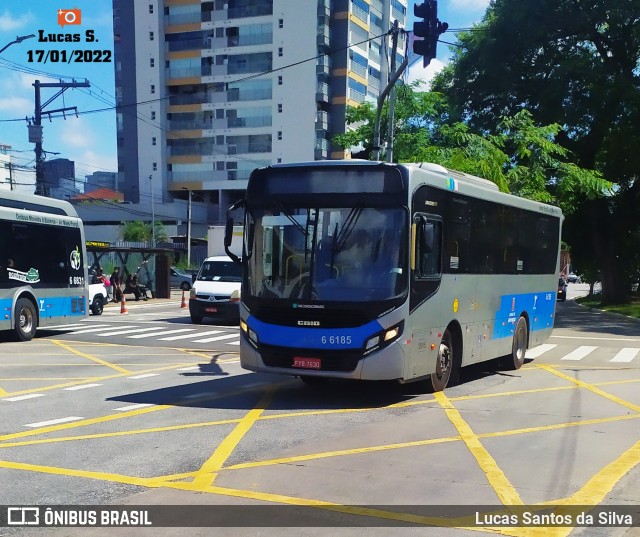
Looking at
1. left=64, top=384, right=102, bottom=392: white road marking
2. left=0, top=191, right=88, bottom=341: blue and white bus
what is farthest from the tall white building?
left=64, top=384, right=102, bottom=392: white road marking

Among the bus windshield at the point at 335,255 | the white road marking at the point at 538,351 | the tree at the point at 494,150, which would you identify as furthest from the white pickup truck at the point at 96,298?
the bus windshield at the point at 335,255

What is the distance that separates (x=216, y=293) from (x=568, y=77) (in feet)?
68.1

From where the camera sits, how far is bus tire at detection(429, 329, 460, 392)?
11.2m

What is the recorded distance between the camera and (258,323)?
1040cm

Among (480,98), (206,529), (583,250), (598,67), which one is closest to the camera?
(206,529)

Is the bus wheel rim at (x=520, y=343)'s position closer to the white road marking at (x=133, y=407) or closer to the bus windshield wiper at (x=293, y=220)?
the bus windshield wiper at (x=293, y=220)

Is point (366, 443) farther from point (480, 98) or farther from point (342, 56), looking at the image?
point (342, 56)

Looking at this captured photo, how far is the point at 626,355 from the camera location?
18.3 metres

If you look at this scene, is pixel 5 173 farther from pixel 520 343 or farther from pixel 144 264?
pixel 520 343

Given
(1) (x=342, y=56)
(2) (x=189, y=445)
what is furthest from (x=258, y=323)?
(1) (x=342, y=56)

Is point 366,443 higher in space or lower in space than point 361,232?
lower

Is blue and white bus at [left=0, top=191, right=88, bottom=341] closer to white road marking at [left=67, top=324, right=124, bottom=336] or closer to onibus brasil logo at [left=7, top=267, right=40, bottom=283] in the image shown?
onibus brasil logo at [left=7, top=267, right=40, bottom=283]

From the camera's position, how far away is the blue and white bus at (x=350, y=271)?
388 inches

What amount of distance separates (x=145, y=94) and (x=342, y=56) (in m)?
20.1
